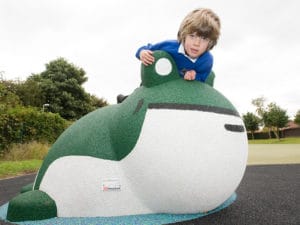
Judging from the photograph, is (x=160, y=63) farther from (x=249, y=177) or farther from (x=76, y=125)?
(x=249, y=177)

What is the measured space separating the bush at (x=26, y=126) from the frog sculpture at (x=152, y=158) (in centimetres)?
1184

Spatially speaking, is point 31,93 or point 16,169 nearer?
point 16,169

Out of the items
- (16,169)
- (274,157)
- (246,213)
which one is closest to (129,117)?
(246,213)

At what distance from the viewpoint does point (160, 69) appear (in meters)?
4.28

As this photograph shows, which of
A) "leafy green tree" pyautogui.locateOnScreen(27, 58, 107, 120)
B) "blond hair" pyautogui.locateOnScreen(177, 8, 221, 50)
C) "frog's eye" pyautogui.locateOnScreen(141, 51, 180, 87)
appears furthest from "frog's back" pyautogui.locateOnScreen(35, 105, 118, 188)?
"leafy green tree" pyautogui.locateOnScreen(27, 58, 107, 120)

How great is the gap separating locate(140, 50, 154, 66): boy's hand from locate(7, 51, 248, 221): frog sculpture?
0.24ft

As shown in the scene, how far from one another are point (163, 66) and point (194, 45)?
48cm

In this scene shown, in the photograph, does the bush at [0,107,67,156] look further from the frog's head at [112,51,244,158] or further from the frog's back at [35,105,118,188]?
the frog's head at [112,51,244,158]

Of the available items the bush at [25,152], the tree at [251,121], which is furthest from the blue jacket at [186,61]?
the tree at [251,121]

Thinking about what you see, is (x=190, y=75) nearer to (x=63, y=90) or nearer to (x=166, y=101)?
(x=166, y=101)

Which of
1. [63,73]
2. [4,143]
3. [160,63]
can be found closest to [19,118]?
[4,143]

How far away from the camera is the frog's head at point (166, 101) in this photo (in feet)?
13.2

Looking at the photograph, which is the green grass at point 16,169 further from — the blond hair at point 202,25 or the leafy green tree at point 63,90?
the leafy green tree at point 63,90

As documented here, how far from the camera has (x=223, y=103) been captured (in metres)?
4.27
